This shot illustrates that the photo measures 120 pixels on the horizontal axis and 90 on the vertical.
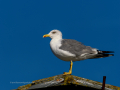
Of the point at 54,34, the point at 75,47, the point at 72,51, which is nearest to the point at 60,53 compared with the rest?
the point at 72,51

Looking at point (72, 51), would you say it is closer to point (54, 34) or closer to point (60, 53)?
point (60, 53)

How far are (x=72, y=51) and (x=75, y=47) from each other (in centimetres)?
36

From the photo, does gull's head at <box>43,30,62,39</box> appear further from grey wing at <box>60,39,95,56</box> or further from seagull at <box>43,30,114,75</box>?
grey wing at <box>60,39,95,56</box>

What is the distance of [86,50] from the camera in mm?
13586

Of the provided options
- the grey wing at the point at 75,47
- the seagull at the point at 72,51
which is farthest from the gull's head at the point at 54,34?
the grey wing at the point at 75,47

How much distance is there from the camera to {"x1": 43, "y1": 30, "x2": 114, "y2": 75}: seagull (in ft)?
43.6

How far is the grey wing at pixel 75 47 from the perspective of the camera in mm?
13398

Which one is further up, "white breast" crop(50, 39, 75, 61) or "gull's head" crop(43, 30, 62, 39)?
"gull's head" crop(43, 30, 62, 39)

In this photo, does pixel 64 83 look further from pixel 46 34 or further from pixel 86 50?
pixel 46 34

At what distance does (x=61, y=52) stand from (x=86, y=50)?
1505 millimetres

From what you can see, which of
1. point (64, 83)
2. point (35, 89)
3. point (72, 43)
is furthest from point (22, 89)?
point (72, 43)

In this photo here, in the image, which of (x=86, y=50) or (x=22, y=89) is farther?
(x=86, y=50)

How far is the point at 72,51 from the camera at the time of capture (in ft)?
43.9

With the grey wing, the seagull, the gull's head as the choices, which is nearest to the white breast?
the seagull
